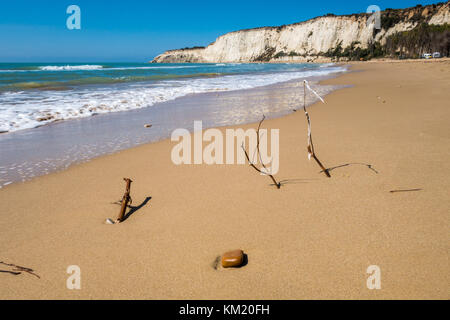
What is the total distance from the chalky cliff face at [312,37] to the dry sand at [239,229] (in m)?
80.2

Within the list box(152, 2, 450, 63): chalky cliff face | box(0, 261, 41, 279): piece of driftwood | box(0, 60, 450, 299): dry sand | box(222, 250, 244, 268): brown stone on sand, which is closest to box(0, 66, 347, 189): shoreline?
box(0, 60, 450, 299): dry sand

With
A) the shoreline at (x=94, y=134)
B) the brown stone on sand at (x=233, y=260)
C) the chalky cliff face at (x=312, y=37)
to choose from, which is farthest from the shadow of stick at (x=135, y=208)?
the chalky cliff face at (x=312, y=37)

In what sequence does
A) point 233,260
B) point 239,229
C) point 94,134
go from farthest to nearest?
point 94,134
point 239,229
point 233,260

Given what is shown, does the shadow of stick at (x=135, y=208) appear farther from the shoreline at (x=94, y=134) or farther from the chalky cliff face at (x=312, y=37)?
the chalky cliff face at (x=312, y=37)

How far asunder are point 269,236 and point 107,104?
7.06 m

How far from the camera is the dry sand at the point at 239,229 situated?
4.27 ft

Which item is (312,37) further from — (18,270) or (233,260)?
(18,270)

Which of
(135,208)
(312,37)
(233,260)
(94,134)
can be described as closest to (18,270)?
(135,208)

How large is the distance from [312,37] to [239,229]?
99048mm

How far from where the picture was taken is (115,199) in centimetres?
220

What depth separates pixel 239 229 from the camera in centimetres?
171

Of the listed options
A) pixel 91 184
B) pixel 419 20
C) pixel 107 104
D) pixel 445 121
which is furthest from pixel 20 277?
pixel 419 20

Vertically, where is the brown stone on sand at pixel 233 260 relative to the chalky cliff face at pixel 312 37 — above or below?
below
